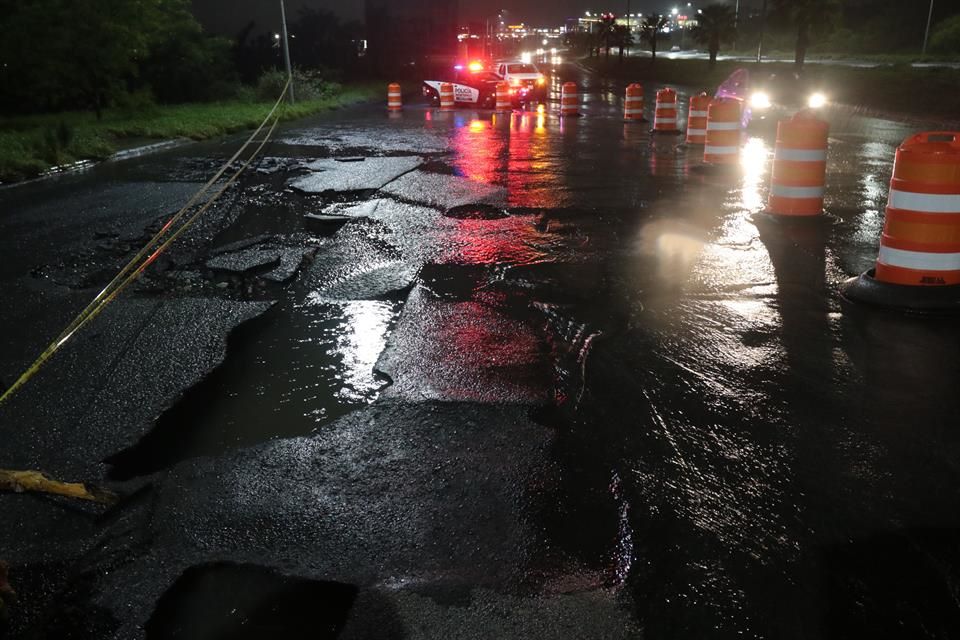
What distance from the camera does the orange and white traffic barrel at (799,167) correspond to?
8.48 metres

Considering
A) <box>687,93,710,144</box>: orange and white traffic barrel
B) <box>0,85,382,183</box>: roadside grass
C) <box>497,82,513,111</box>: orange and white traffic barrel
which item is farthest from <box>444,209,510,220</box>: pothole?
<box>497,82,513,111</box>: orange and white traffic barrel

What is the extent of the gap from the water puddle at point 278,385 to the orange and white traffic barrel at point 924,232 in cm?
407

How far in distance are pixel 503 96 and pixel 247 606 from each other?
1025 inches

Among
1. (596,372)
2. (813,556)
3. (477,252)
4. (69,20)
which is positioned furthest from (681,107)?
(813,556)

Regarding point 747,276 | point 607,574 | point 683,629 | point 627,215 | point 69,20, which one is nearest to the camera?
point 683,629

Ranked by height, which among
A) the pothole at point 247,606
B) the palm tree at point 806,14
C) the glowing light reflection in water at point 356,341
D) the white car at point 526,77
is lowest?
the pothole at point 247,606

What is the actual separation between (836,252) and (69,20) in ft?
75.7

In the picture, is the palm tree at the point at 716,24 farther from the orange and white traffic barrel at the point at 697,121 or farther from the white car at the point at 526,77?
the orange and white traffic barrel at the point at 697,121

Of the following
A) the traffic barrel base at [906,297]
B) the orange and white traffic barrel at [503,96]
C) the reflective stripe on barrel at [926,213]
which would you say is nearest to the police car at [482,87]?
the orange and white traffic barrel at [503,96]

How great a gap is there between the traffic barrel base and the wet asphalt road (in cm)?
18

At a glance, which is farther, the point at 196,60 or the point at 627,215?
the point at 196,60

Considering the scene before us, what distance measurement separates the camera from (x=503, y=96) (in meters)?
27.1

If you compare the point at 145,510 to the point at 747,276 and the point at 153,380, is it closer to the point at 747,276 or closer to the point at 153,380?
the point at 153,380

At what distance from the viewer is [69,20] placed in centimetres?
2228
